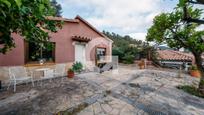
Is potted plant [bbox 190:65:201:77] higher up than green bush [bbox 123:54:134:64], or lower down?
lower down

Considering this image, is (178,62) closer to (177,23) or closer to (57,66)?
(177,23)

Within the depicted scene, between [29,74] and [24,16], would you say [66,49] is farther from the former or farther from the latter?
[24,16]

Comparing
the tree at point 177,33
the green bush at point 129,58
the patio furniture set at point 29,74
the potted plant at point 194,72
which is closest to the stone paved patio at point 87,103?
the patio furniture set at point 29,74

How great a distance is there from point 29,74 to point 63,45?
2.99 m

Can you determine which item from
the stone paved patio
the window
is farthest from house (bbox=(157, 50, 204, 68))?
the window

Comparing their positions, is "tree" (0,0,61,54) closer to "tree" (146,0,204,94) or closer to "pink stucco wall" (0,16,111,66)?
"pink stucco wall" (0,16,111,66)

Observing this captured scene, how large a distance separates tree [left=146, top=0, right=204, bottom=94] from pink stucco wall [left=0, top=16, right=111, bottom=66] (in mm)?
5540

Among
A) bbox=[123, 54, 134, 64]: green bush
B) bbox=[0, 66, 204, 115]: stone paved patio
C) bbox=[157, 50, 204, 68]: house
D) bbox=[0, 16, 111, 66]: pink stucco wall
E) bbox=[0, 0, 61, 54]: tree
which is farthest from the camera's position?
bbox=[123, 54, 134, 64]: green bush

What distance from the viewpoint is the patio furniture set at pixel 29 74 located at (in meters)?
7.27

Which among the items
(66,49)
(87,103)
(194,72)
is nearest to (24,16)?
(87,103)

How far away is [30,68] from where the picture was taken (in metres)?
8.35

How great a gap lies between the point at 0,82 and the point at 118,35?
100.0 ft

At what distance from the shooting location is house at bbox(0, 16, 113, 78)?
7742mm

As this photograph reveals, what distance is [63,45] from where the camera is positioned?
10.0 metres
